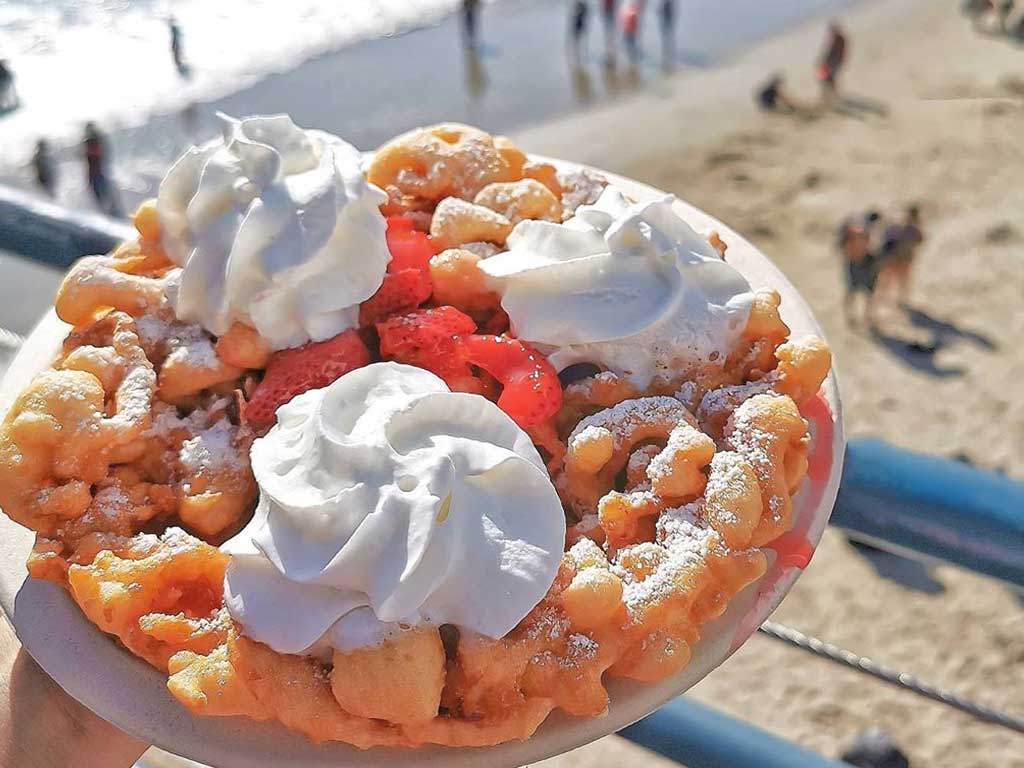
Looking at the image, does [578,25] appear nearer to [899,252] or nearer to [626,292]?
[899,252]

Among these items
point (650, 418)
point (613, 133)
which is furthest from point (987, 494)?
point (613, 133)

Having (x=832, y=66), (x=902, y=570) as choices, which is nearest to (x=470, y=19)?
(x=832, y=66)

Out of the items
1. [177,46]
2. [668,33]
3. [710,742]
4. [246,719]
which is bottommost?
[668,33]

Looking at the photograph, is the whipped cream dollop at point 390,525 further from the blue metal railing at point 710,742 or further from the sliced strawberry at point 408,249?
the blue metal railing at point 710,742

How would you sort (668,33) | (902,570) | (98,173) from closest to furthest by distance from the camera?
(902,570) → (98,173) → (668,33)

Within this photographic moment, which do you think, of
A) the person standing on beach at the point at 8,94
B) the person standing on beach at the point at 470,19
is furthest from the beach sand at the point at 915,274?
the person standing on beach at the point at 8,94

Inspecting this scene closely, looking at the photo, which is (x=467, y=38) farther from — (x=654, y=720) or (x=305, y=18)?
(x=654, y=720)

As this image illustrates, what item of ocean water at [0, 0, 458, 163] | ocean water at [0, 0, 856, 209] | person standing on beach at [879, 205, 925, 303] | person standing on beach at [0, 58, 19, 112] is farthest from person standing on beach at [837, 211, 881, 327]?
person standing on beach at [0, 58, 19, 112]
